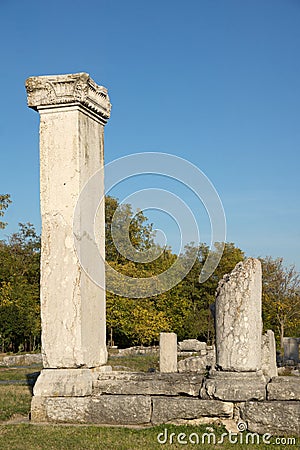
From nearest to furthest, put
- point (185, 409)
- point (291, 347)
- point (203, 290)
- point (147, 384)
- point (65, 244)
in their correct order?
1. point (185, 409)
2. point (147, 384)
3. point (65, 244)
4. point (291, 347)
5. point (203, 290)

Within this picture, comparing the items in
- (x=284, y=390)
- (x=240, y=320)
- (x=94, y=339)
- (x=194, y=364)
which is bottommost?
(x=194, y=364)

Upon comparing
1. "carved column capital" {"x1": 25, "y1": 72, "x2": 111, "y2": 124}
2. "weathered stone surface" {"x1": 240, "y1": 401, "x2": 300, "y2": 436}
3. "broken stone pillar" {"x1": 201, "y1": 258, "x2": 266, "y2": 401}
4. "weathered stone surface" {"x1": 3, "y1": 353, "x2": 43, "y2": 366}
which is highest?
"carved column capital" {"x1": 25, "y1": 72, "x2": 111, "y2": 124}

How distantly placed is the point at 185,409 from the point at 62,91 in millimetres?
4872

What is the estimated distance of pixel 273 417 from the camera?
752cm

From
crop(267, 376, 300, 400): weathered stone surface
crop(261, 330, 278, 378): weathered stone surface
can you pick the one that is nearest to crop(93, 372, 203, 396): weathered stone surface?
crop(267, 376, 300, 400): weathered stone surface

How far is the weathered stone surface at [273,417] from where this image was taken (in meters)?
7.40

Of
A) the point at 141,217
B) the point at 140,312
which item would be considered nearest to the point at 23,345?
the point at 140,312

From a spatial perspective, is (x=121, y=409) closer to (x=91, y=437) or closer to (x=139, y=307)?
(x=91, y=437)

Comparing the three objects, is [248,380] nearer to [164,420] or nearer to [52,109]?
[164,420]

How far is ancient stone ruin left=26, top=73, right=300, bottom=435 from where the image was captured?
25.8 feet

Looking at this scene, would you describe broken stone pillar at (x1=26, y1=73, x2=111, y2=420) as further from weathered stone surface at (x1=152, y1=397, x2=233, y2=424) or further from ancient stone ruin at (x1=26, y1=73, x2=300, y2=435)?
weathered stone surface at (x1=152, y1=397, x2=233, y2=424)

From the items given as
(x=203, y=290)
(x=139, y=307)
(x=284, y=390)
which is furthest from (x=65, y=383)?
(x=203, y=290)

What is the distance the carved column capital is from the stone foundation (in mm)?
3950

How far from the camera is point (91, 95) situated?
9211 millimetres
